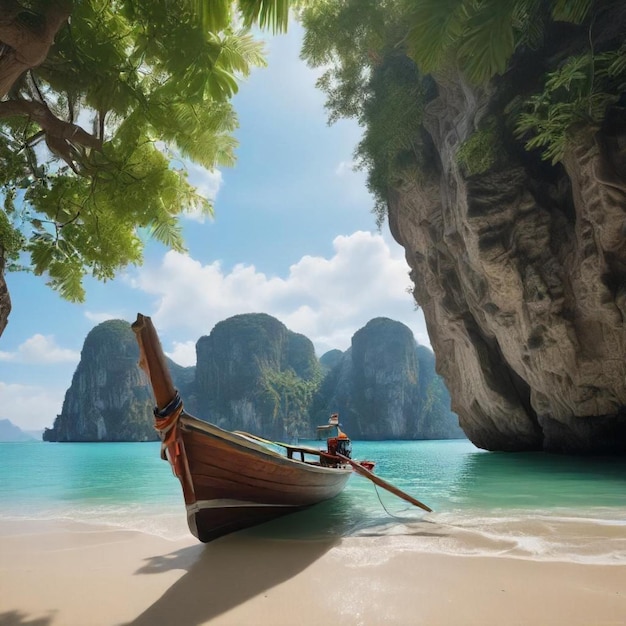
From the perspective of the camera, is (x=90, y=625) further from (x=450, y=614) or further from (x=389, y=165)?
(x=389, y=165)

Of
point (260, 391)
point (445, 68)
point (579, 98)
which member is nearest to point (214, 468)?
point (579, 98)

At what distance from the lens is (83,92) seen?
4.74 m

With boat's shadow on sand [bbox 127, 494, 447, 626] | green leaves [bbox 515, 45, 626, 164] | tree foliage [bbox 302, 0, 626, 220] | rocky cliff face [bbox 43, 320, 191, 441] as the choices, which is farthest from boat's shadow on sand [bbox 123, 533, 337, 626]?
rocky cliff face [bbox 43, 320, 191, 441]

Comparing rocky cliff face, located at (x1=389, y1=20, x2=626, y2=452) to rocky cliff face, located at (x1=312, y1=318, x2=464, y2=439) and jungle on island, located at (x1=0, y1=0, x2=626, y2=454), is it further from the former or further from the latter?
rocky cliff face, located at (x1=312, y1=318, x2=464, y2=439)

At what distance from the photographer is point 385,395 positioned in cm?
8500

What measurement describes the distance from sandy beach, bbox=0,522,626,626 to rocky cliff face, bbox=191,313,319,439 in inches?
3341

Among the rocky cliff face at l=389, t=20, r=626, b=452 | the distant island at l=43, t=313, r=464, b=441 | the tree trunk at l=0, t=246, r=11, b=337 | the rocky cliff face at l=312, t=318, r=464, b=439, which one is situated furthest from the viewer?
the distant island at l=43, t=313, r=464, b=441

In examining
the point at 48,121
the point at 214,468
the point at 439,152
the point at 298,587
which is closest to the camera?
the point at 298,587

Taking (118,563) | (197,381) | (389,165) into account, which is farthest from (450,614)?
(197,381)

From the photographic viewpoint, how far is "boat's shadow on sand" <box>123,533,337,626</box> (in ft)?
8.82

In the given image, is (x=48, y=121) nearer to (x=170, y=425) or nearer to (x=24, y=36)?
(x=24, y=36)

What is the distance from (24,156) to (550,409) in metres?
15.9

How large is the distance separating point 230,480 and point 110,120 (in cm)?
511

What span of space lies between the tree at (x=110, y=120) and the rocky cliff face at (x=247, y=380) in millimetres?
84266
